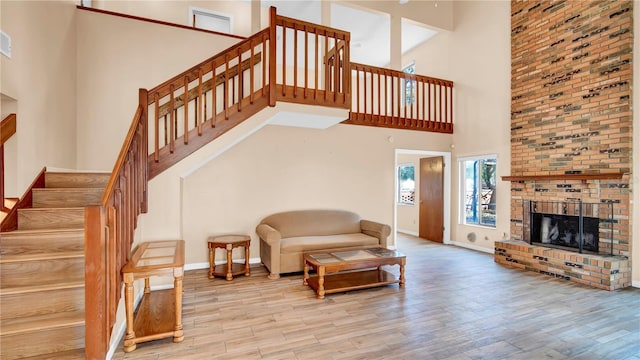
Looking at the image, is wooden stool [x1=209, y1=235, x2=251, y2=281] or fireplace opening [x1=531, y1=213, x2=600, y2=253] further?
fireplace opening [x1=531, y1=213, x2=600, y2=253]

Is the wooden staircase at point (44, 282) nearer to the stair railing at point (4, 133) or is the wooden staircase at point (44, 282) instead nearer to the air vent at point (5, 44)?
the stair railing at point (4, 133)

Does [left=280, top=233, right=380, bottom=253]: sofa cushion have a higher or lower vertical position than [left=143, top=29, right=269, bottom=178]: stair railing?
lower

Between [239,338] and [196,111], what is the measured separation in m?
2.99

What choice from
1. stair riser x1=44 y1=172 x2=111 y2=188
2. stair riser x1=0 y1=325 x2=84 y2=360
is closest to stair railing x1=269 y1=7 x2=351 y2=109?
stair riser x1=44 y1=172 x2=111 y2=188

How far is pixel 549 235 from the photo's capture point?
4.95 m

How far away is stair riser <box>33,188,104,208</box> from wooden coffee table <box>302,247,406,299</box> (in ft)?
8.11

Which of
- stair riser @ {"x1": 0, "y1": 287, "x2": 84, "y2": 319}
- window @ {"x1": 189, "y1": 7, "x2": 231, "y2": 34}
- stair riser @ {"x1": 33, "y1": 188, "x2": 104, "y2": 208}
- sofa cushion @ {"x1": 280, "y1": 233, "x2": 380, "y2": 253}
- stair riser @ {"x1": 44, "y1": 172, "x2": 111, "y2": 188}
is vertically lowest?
sofa cushion @ {"x1": 280, "y1": 233, "x2": 380, "y2": 253}

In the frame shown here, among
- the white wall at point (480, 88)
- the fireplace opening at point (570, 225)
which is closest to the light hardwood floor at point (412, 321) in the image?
the fireplace opening at point (570, 225)

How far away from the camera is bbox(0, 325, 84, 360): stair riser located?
1948mm

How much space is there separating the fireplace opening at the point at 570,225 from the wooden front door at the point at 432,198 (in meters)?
1.84

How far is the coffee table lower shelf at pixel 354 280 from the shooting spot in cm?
371

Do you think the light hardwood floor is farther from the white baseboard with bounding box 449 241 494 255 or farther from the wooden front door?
the wooden front door

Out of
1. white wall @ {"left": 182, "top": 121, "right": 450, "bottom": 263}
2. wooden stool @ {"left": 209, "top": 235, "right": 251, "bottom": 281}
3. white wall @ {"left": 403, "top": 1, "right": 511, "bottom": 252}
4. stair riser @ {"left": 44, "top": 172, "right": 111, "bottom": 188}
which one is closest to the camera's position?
stair riser @ {"left": 44, "top": 172, "right": 111, "bottom": 188}

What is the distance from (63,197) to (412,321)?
12.0 ft
